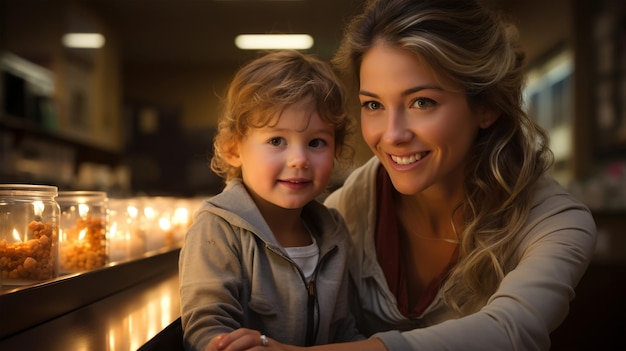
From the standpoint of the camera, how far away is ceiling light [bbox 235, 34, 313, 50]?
256 inches

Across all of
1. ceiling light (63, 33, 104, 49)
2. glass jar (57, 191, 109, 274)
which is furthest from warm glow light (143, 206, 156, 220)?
ceiling light (63, 33, 104, 49)

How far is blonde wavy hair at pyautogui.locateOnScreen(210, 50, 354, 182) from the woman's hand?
0.45 metres

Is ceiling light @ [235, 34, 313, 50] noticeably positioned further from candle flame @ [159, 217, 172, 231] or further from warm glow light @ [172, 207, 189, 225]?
candle flame @ [159, 217, 172, 231]

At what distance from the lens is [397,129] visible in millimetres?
1323

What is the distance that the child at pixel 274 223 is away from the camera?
1.15m

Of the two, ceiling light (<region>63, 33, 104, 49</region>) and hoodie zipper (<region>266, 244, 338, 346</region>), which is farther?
ceiling light (<region>63, 33, 104, 49</region>)

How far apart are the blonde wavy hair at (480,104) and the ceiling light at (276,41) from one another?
199 inches

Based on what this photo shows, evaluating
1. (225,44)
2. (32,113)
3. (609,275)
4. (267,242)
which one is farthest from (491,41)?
(225,44)

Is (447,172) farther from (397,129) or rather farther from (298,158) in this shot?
(298,158)

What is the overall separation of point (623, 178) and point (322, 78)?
12.5ft

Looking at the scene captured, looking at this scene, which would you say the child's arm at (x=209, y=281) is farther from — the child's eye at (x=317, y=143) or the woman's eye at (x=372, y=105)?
the woman's eye at (x=372, y=105)

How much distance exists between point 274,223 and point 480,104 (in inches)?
18.4

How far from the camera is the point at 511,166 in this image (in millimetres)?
1455

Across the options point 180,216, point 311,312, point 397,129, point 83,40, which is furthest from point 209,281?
point 83,40
